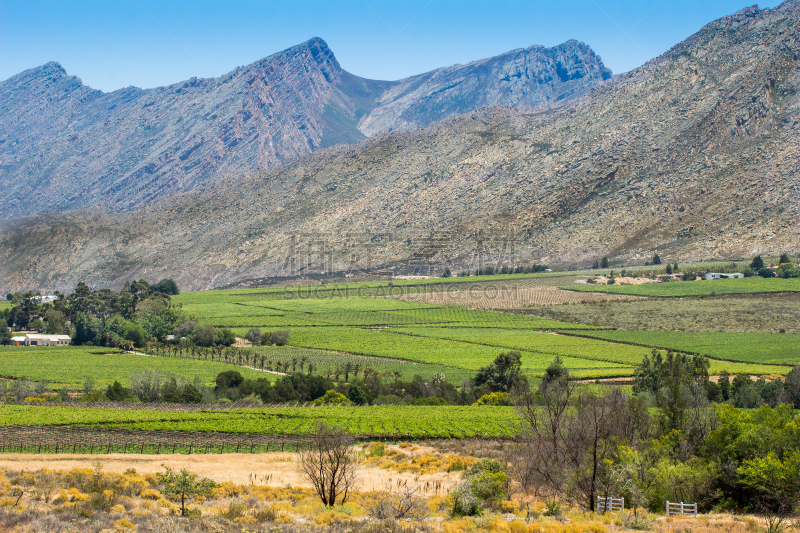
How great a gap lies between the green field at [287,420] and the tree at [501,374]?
27.1 ft

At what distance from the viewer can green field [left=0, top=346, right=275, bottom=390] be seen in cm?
5894

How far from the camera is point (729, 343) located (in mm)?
72250

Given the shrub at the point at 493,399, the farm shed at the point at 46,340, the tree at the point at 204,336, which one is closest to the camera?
the shrub at the point at 493,399

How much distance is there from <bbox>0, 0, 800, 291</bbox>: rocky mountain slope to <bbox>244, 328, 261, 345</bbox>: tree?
225 ft

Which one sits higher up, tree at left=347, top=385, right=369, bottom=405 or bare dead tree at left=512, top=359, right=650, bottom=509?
bare dead tree at left=512, top=359, right=650, bottom=509

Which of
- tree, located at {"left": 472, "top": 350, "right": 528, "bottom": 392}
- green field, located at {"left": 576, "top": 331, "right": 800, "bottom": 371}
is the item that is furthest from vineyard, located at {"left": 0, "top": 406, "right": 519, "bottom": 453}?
green field, located at {"left": 576, "top": 331, "right": 800, "bottom": 371}

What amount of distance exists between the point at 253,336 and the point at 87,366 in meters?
22.8

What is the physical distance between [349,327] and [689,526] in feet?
252

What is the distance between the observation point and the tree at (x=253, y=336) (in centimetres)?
8475

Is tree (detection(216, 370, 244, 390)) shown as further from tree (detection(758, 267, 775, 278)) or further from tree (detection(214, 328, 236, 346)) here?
tree (detection(758, 267, 775, 278))

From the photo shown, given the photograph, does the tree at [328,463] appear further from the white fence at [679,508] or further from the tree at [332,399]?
the tree at [332,399]

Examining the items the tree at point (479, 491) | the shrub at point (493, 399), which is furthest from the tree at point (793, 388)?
the tree at point (479, 491)

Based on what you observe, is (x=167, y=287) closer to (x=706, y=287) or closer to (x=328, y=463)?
(x=706, y=287)

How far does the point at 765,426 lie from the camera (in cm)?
2273
